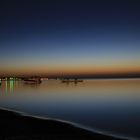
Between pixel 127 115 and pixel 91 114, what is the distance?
307cm

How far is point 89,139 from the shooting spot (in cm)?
1176

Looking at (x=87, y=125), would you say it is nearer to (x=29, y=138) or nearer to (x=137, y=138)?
(x=137, y=138)

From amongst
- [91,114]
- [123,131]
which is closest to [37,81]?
[91,114]

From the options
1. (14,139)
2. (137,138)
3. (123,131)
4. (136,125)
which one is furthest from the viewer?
(136,125)

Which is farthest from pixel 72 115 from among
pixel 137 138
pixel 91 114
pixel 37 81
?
pixel 37 81

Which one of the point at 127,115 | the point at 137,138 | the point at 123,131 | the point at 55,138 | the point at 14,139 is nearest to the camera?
the point at 14,139

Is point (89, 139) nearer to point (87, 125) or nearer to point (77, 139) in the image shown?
point (77, 139)

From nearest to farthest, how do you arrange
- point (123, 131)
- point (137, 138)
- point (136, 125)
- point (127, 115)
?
point (137, 138), point (123, 131), point (136, 125), point (127, 115)

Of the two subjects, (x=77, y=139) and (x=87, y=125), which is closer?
(x=77, y=139)

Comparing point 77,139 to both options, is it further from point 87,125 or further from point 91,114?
point 91,114

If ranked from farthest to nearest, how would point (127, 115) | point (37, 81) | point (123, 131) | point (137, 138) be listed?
point (37, 81), point (127, 115), point (123, 131), point (137, 138)

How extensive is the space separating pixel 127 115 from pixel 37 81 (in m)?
109

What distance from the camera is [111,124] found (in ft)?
60.0

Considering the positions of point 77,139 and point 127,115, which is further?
point 127,115
